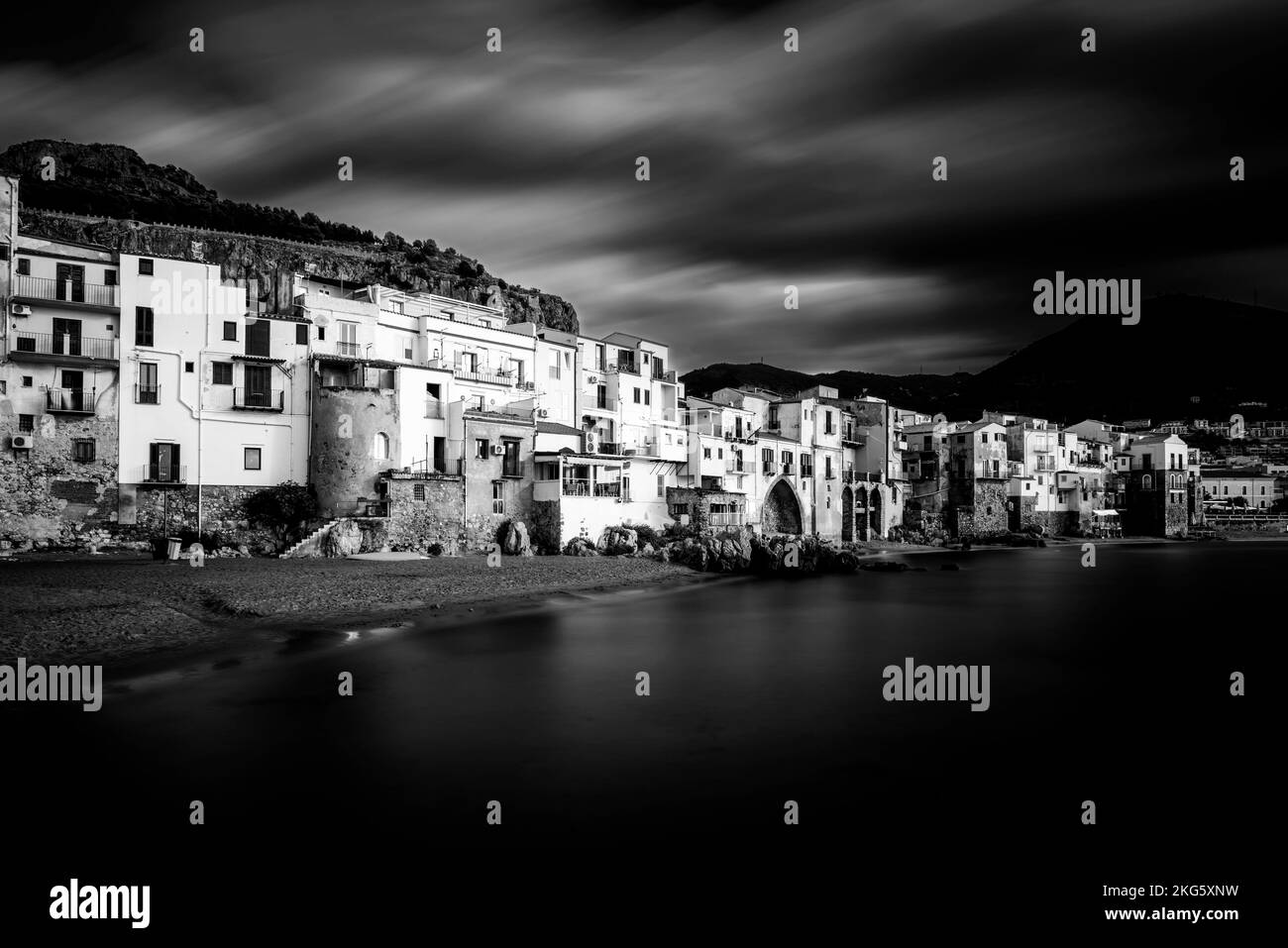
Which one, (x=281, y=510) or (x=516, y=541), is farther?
(x=516, y=541)

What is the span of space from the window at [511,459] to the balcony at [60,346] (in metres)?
19.4

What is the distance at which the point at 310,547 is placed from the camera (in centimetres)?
4094

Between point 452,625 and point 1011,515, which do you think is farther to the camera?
point 1011,515

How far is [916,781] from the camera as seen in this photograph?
15.7m

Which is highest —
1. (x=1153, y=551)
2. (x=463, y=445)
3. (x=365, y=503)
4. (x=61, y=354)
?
(x=61, y=354)

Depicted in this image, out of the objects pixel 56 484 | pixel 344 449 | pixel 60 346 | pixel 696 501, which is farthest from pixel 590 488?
pixel 60 346

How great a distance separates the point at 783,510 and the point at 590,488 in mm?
29159

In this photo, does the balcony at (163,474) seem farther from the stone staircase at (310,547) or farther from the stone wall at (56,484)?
the stone staircase at (310,547)

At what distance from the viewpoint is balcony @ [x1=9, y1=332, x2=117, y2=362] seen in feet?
126

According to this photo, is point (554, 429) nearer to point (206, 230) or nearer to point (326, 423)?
point (326, 423)

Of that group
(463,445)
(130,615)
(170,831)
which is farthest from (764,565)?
(170,831)

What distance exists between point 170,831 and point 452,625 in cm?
1666

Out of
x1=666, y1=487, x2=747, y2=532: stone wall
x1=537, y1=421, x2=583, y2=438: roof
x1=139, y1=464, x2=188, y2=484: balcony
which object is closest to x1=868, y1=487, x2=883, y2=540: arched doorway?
x1=666, y1=487, x2=747, y2=532: stone wall

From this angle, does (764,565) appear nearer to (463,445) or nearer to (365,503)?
(463,445)
